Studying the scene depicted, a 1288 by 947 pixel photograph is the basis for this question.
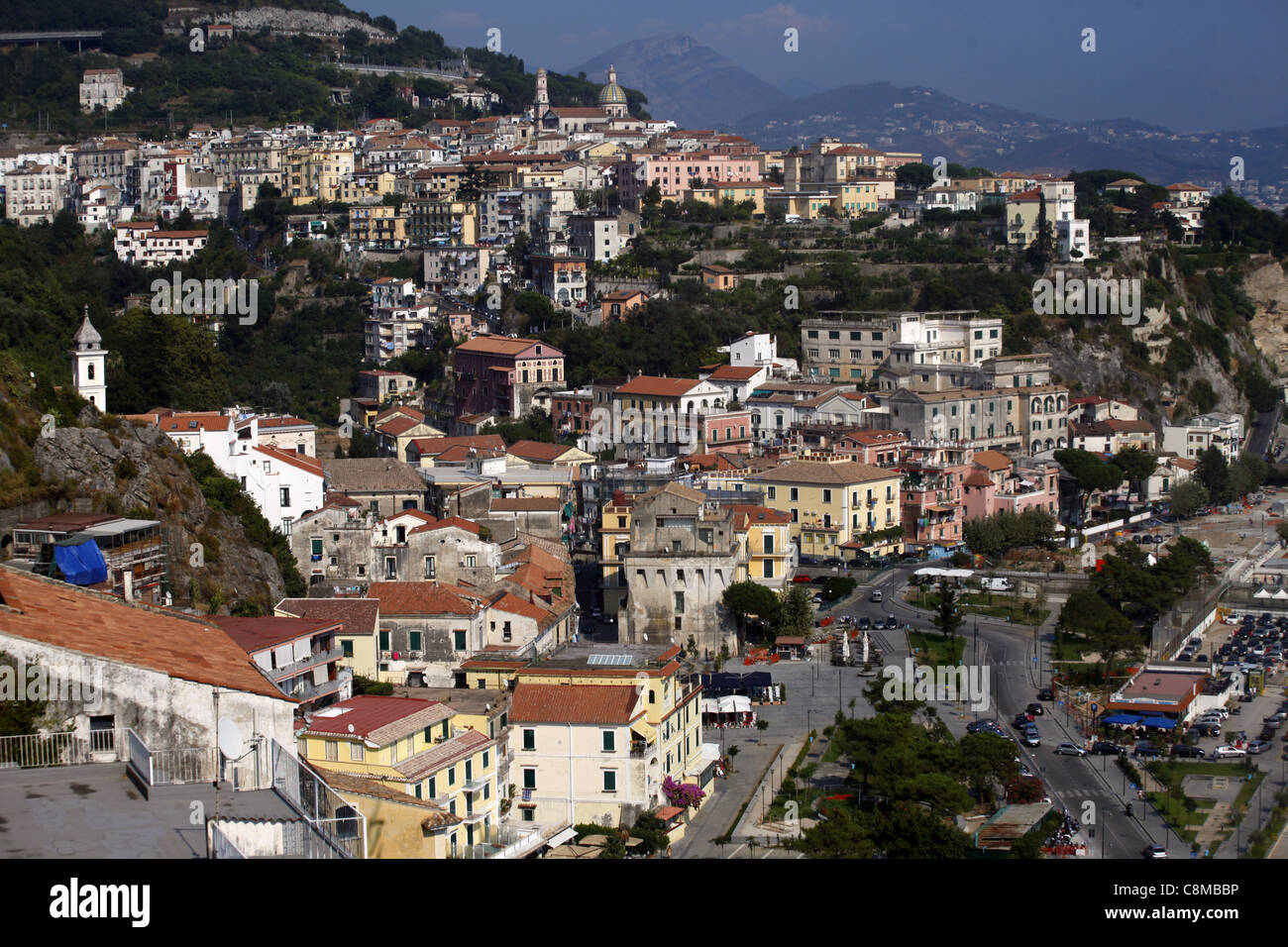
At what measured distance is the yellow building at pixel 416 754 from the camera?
13391 millimetres

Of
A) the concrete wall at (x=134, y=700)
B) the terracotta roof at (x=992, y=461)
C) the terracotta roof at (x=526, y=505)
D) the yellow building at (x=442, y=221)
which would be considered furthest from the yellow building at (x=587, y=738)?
the yellow building at (x=442, y=221)

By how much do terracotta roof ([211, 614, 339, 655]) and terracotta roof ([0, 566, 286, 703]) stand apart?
176 inches

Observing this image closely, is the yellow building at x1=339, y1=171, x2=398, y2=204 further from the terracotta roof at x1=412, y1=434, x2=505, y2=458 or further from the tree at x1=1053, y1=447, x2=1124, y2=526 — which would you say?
the tree at x1=1053, y1=447, x2=1124, y2=526

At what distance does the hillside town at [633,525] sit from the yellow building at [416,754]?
5cm

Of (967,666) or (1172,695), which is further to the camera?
(967,666)

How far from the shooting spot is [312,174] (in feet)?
192

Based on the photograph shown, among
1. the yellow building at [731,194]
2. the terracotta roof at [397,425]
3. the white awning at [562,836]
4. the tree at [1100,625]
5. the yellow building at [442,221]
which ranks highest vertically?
the yellow building at [731,194]

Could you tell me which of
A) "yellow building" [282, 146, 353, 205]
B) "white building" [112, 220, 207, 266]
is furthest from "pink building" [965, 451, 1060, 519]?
"yellow building" [282, 146, 353, 205]

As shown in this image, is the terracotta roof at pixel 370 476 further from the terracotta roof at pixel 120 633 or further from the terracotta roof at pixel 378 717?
the terracotta roof at pixel 120 633

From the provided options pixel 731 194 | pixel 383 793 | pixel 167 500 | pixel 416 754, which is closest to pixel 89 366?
pixel 167 500

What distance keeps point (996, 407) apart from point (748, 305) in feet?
29.4

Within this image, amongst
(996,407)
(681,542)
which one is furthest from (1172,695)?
(996,407)
